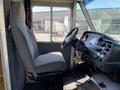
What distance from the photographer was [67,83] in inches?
95.5

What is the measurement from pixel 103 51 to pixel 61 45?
2.84 ft

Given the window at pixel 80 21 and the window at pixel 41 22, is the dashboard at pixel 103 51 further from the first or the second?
the window at pixel 41 22

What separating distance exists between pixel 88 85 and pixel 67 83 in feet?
1.62

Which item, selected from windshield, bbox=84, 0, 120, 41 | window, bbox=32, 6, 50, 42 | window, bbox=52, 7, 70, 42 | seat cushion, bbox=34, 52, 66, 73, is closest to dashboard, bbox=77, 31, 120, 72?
seat cushion, bbox=34, 52, 66, 73

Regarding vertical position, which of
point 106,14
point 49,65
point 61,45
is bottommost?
point 49,65

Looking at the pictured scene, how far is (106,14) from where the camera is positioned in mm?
2783

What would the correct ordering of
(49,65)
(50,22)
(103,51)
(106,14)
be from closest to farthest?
(103,51)
(49,65)
(106,14)
(50,22)

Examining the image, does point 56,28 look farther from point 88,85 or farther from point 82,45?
point 88,85

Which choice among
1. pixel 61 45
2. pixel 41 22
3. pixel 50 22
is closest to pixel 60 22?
pixel 50 22

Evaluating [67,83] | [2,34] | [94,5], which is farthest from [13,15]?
[94,5]

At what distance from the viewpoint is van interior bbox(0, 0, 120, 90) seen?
1.80m

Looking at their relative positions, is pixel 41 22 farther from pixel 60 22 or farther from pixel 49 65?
pixel 49 65

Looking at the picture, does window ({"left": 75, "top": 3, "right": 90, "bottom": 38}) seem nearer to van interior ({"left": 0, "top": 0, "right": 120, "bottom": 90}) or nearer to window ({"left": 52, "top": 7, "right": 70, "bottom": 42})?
van interior ({"left": 0, "top": 0, "right": 120, "bottom": 90})

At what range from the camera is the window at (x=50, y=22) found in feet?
9.62
